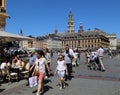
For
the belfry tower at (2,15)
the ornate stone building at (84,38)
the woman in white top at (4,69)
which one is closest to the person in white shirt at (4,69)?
the woman in white top at (4,69)

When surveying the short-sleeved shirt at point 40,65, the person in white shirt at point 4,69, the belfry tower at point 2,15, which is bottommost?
the person in white shirt at point 4,69

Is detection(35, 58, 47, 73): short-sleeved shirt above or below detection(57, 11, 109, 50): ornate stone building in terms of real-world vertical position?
below

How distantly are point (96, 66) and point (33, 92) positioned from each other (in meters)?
9.27

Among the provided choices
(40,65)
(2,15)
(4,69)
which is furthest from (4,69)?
(2,15)

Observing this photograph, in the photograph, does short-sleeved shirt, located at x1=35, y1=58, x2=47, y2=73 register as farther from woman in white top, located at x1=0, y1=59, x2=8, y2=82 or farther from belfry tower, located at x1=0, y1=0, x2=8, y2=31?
belfry tower, located at x1=0, y1=0, x2=8, y2=31

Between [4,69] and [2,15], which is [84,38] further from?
[4,69]

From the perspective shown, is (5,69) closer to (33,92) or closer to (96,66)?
(33,92)

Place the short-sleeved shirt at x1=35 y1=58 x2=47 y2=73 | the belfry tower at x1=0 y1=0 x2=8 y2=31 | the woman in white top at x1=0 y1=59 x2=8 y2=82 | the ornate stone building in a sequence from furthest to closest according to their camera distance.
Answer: the ornate stone building < the belfry tower at x1=0 y1=0 x2=8 y2=31 < the woman in white top at x1=0 y1=59 x2=8 y2=82 < the short-sleeved shirt at x1=35 y1=58 x2=47 y2=73

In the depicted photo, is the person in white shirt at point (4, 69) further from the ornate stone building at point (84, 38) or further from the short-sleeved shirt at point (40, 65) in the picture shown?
the ornate stone building at point (84, 38)

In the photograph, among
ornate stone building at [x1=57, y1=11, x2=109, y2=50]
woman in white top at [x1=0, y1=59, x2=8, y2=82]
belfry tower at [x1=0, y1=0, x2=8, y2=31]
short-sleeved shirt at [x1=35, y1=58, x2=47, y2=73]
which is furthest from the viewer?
ornate stone building at [x1=57, y1=11, x2=109, y2=50]

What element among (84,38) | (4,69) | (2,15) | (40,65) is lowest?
(4,69)

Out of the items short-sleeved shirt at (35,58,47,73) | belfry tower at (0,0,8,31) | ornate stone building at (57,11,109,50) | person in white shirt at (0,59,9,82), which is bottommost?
person in white shirt at (0,59,9,82)

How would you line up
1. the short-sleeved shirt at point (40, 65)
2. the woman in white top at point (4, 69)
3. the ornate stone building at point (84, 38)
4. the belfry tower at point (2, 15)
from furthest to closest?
the ornate stone building at point (84, 38)
the belfry tower at point (2, 15)
the woman in white top at point (4, 69)
the short-sleeved shirt at point (40, 65)

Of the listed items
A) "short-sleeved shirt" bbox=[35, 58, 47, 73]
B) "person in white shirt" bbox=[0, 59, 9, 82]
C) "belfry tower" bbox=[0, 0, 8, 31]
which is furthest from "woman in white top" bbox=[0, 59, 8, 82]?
"belfry tower" bbox=[0, 0, 8, 31]
